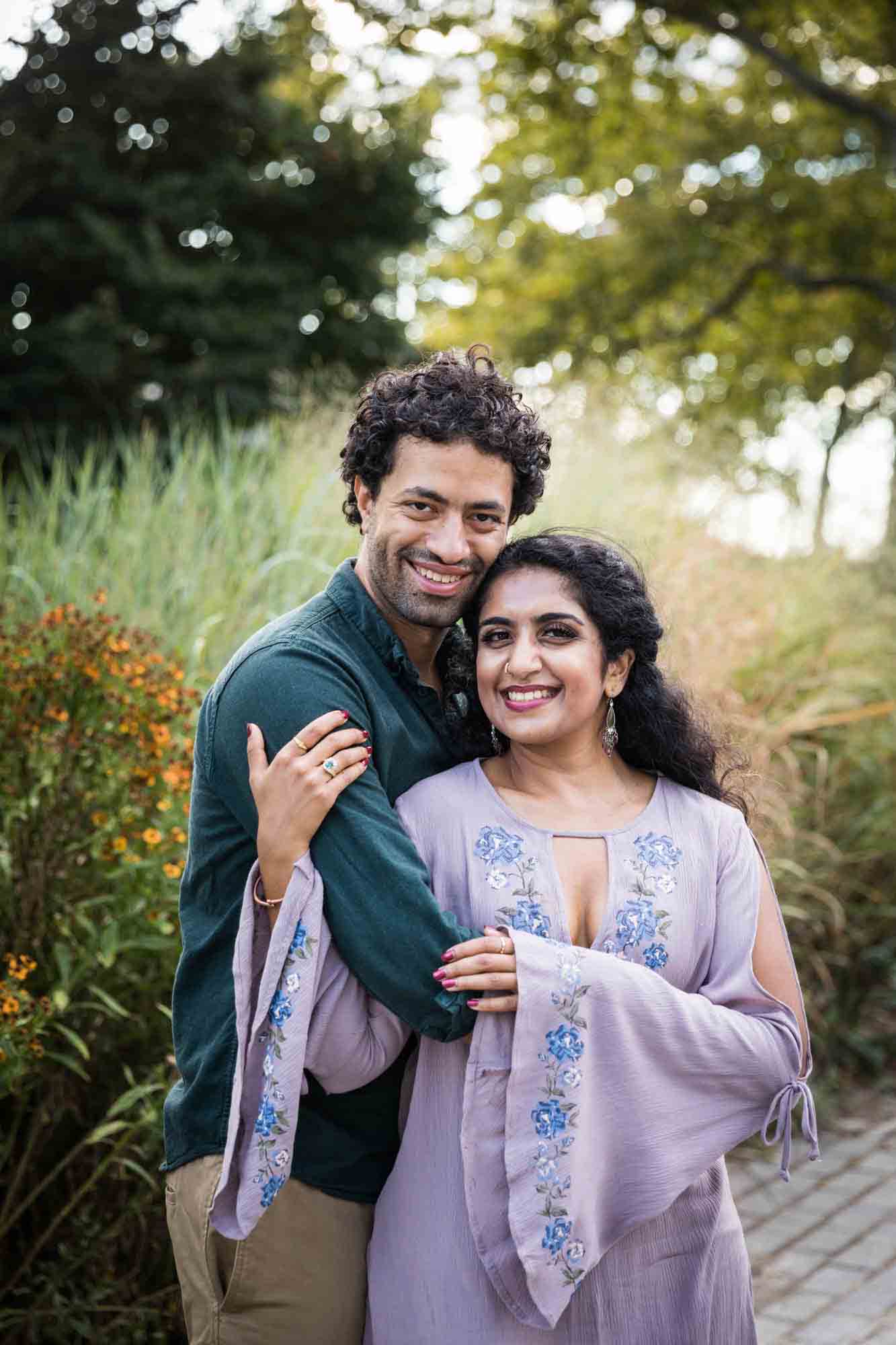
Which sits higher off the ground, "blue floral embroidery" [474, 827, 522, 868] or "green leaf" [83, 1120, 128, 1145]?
"blue floral embroidery" [474, 827, 522, 868]

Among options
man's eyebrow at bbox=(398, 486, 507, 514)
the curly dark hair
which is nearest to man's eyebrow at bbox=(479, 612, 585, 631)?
man's eyebrow at bbox=(398, 486, 507, 514)

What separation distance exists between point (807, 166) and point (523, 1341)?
48.8 feet

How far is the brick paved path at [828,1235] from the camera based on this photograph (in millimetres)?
3697

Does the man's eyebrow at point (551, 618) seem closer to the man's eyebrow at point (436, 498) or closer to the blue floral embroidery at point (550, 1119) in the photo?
the man's eyebrow at point (436, 498)

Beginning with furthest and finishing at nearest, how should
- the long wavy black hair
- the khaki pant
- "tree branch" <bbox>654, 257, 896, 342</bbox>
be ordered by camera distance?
1. "tree branch" <bbox>654, 257, 896, 342</bbox>
2. the long wavy black hair
3. the khaki pant

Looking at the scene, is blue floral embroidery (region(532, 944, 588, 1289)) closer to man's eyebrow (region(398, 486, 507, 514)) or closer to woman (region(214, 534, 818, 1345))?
woman (region(214, 534, 818, 1345))

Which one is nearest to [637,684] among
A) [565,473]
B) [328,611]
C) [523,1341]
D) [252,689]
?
[328,611]

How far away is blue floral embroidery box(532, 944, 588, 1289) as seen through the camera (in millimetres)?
2084

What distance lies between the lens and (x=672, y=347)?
16.1 m

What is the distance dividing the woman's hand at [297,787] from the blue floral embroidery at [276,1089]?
0.10 metres

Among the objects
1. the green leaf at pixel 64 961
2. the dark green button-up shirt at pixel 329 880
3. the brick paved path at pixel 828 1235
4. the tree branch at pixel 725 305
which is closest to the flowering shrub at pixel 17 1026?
the green leaf at pixel 64 961

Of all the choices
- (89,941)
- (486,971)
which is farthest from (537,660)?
(89,941)

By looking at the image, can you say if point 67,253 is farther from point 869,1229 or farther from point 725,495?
point 869,1229

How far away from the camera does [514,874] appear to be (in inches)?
88.4
